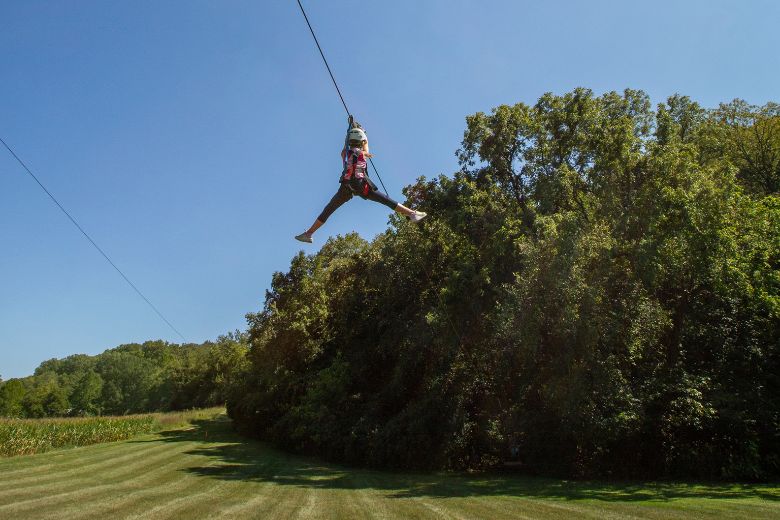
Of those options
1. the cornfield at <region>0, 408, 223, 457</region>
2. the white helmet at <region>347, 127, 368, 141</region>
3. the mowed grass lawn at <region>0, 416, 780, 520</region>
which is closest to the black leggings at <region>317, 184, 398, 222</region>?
the white helmet at <region>347, 127, 368, 141</region>

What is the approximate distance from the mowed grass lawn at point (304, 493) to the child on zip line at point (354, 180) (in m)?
6.79

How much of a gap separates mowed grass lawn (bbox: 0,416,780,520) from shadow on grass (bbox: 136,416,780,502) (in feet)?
0.12

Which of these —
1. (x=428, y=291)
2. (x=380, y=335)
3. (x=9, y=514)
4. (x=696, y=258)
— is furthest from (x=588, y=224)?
(x=9, y=514)

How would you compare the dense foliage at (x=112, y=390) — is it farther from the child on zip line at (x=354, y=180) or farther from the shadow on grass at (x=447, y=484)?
the child on zip line at (x=354, y=180)

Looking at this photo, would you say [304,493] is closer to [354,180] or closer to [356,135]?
[354,180]

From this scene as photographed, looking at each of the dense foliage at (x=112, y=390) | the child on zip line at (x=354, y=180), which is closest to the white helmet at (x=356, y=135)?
the child on zip line at (x=354, y=180)

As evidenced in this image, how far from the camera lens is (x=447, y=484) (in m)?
16.4

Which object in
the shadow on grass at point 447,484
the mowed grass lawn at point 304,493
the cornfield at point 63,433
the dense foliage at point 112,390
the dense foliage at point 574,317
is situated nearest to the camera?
the mowed grass lawn at point 304,493

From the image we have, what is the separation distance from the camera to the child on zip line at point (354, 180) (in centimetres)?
796

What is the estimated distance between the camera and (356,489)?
14664 mm

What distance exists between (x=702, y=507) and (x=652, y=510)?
1.35 metres

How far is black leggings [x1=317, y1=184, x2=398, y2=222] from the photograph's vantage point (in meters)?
8.14

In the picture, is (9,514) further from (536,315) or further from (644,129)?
(644,129)

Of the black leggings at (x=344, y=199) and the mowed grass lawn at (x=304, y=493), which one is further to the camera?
the mowed grass lawn at (x=304, y=493)
